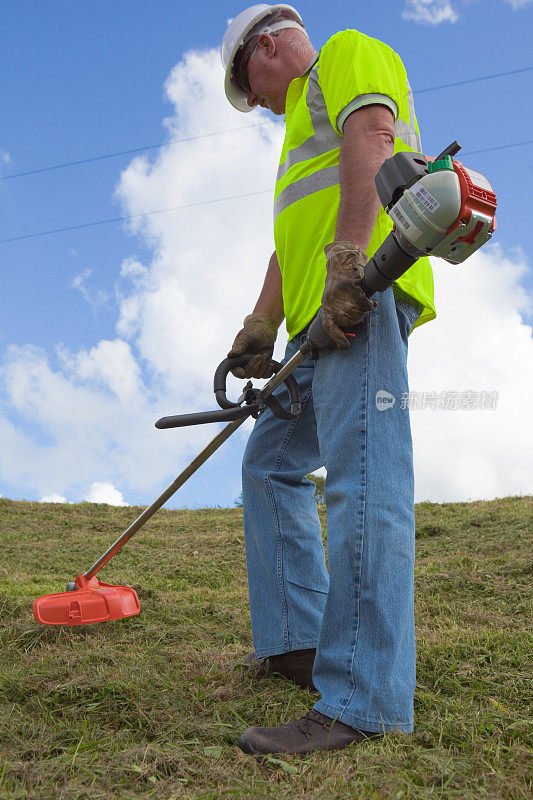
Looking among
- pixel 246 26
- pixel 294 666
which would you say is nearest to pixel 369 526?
pixel 294 666

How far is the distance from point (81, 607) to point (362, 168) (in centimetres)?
207

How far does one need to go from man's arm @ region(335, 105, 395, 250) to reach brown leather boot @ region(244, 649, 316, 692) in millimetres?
1346

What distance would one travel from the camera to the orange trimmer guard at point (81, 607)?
2824 millimetres

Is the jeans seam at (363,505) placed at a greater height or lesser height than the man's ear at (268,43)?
lesser

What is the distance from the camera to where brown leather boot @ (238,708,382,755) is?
170 cm

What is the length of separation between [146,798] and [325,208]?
1.62 meters

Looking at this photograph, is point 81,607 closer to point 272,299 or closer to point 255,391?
point 255,391

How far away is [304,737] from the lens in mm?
1729

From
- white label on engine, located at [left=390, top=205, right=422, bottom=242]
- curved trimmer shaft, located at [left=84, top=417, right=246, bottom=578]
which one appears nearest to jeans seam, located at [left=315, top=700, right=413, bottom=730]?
curved trimmer shaft, located at [left=84, top=417, right=246, bottom=578]

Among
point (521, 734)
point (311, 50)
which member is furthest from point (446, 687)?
point (311, 50)

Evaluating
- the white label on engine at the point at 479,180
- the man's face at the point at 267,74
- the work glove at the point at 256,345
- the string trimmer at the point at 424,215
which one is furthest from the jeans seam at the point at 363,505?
the man's face at the point at 267,74

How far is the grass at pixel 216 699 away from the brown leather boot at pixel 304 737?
0.13 feet

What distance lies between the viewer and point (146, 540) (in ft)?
17.6

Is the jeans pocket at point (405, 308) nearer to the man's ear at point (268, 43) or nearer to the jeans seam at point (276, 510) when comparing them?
the jeans seam at point (276, 510)
